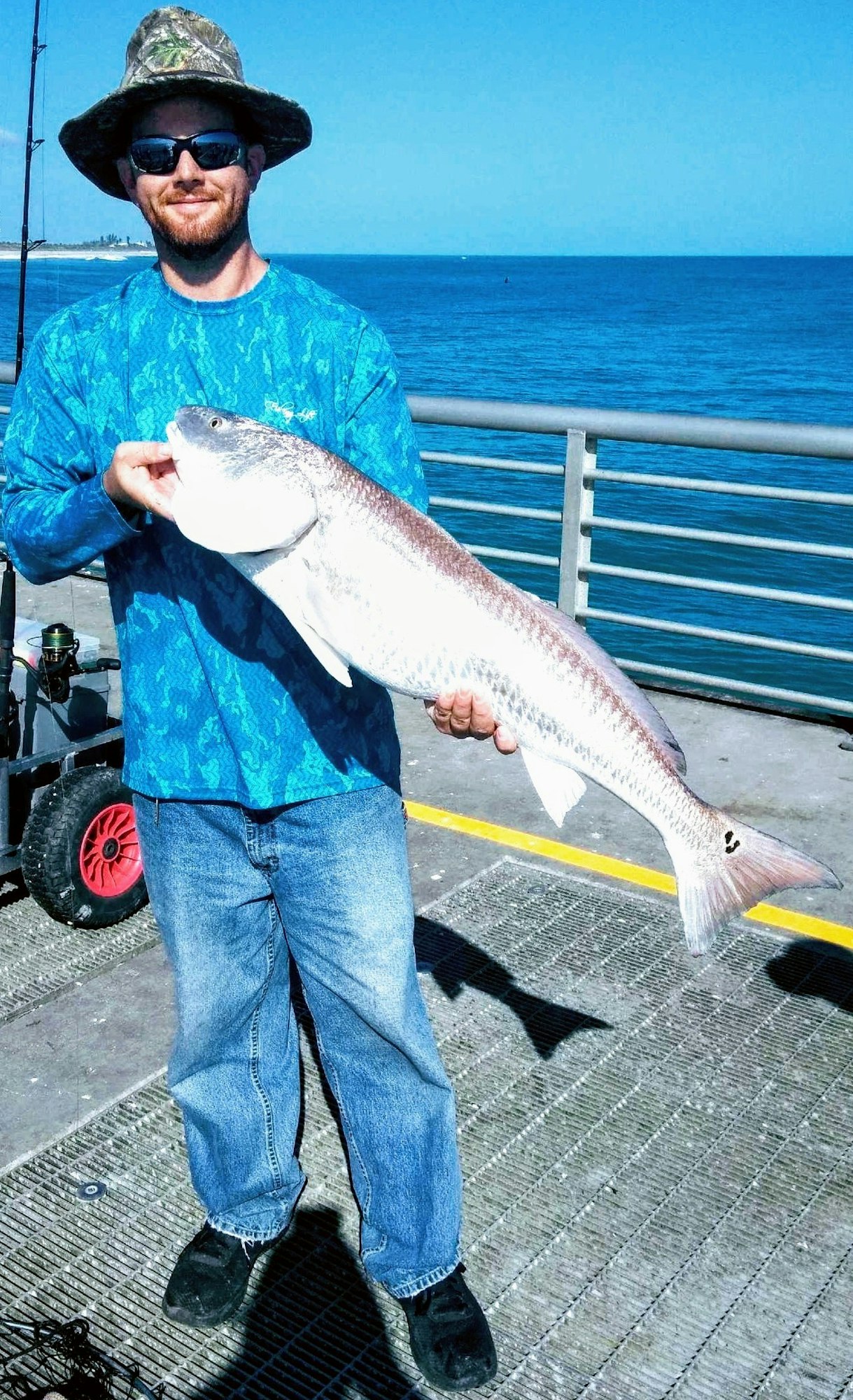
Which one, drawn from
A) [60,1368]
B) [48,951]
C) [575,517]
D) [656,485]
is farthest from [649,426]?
[60,1368]

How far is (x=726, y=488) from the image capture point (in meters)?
6.71

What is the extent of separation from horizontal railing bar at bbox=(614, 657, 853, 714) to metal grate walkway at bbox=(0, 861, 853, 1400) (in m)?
2.21

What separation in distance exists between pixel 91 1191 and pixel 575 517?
15.2 feet

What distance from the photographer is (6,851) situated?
15.2 ft

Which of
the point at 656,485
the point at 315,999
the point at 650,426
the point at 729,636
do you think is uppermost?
the point at 650,426

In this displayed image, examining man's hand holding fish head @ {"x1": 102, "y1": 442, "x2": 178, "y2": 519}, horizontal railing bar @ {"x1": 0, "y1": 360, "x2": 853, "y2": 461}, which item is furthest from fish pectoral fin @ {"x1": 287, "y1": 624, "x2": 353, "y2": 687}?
horizontal railing bar @ {"x1": 0, "y1": 360, "x2": 853, "y2": 461}

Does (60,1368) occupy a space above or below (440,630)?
below

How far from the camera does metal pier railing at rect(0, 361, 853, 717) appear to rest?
6242 millimetres

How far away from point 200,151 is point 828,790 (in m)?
4.27

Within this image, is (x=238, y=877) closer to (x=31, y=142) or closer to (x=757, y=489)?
(x=757, y=489)

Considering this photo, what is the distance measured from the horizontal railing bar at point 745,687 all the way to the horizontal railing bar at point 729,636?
201 mm

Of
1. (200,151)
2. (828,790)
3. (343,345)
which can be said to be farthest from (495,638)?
(828,790)

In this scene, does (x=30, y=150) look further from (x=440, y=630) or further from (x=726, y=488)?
(x=440, y=630)

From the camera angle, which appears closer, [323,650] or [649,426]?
[323,650]
